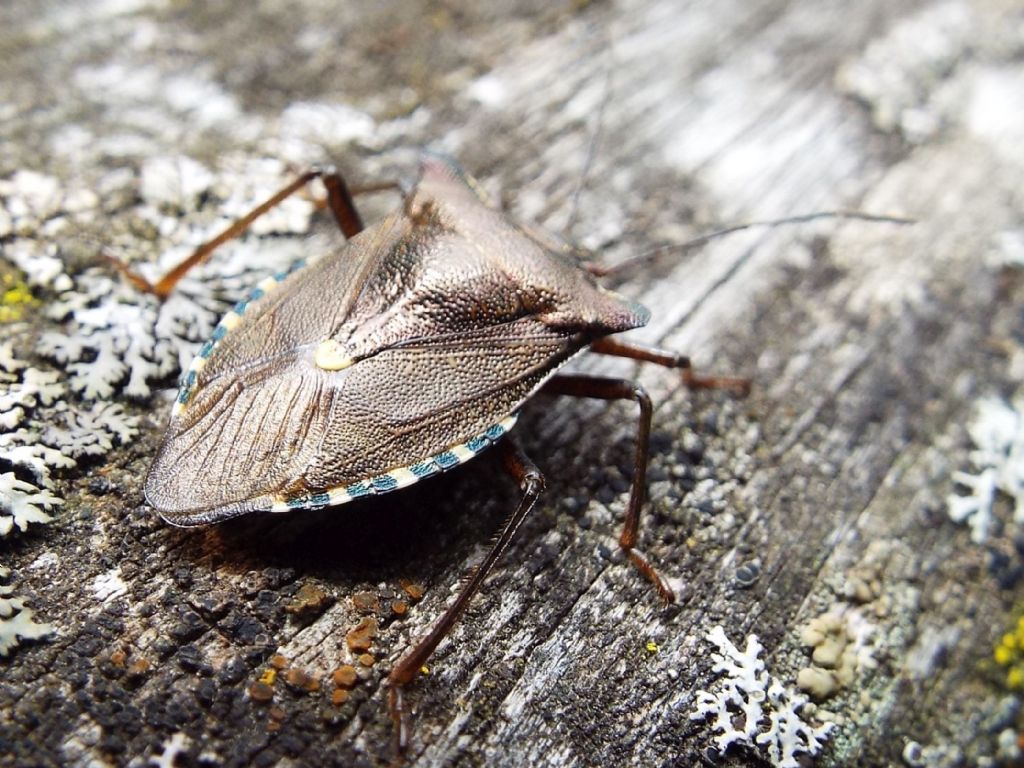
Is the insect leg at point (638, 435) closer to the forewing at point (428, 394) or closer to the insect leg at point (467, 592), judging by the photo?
the forewing at point (428, 394)

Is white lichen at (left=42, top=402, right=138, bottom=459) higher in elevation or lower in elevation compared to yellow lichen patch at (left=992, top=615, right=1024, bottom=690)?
higher

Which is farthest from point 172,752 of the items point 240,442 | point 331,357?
point 331,357

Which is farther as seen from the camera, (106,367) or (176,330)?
(176,330)

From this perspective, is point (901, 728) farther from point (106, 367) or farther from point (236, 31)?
point (236, 31)

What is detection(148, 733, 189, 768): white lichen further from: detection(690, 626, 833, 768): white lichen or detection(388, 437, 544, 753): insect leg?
detection(690, 626, 833, 768): white lichen

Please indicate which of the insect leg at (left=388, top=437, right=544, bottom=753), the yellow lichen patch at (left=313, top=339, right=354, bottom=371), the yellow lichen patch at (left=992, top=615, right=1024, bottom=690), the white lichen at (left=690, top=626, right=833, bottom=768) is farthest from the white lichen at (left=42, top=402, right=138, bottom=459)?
the yellow lichen patch at (left=992, top=615, right=1024, bottom=690)

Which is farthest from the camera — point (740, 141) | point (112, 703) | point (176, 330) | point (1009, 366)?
point (740, 141)

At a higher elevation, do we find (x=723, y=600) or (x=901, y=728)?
(x=723, y=600)

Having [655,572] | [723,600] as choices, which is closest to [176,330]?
[655,572]
